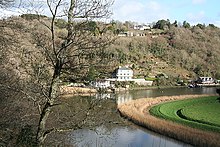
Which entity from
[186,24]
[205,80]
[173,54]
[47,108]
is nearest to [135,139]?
[47,108]

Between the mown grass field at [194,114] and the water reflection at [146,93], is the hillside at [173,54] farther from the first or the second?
the mown grass field at [194,114]

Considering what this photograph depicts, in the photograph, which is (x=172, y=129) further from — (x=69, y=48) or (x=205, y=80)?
(x=205, y=80)

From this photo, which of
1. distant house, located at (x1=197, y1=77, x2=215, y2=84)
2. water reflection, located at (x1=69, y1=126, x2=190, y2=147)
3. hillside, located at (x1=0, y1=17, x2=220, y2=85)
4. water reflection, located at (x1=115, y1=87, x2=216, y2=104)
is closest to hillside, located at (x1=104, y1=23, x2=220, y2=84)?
hillside, located at (x1=0, y1=17, x2=220, y2=85)

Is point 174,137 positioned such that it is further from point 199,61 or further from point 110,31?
point 199,61

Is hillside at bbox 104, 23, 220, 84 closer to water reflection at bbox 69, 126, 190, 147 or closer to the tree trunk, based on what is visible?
water reflection at bbox 69, 126, 190, 147

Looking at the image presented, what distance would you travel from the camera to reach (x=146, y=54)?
64.9 meters

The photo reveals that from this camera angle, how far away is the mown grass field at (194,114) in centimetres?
1962

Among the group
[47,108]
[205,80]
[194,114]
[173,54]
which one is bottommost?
[194,114]

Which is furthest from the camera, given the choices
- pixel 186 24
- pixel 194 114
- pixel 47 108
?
pixel 186 24

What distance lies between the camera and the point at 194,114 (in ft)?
77.2

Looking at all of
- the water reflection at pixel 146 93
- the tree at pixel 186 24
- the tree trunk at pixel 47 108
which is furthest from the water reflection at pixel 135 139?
the tree at pixel 186 24

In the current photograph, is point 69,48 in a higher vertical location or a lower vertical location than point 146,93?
higher

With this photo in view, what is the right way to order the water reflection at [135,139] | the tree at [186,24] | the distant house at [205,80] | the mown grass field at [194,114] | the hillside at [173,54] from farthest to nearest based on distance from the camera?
the tree at [186,24]
the hillside at [173,54]
the distant house at [205,80]
the mown grass field at [194,114]
the water reflection at [135,139]

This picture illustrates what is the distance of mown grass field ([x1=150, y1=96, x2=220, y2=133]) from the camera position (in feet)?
64.4
